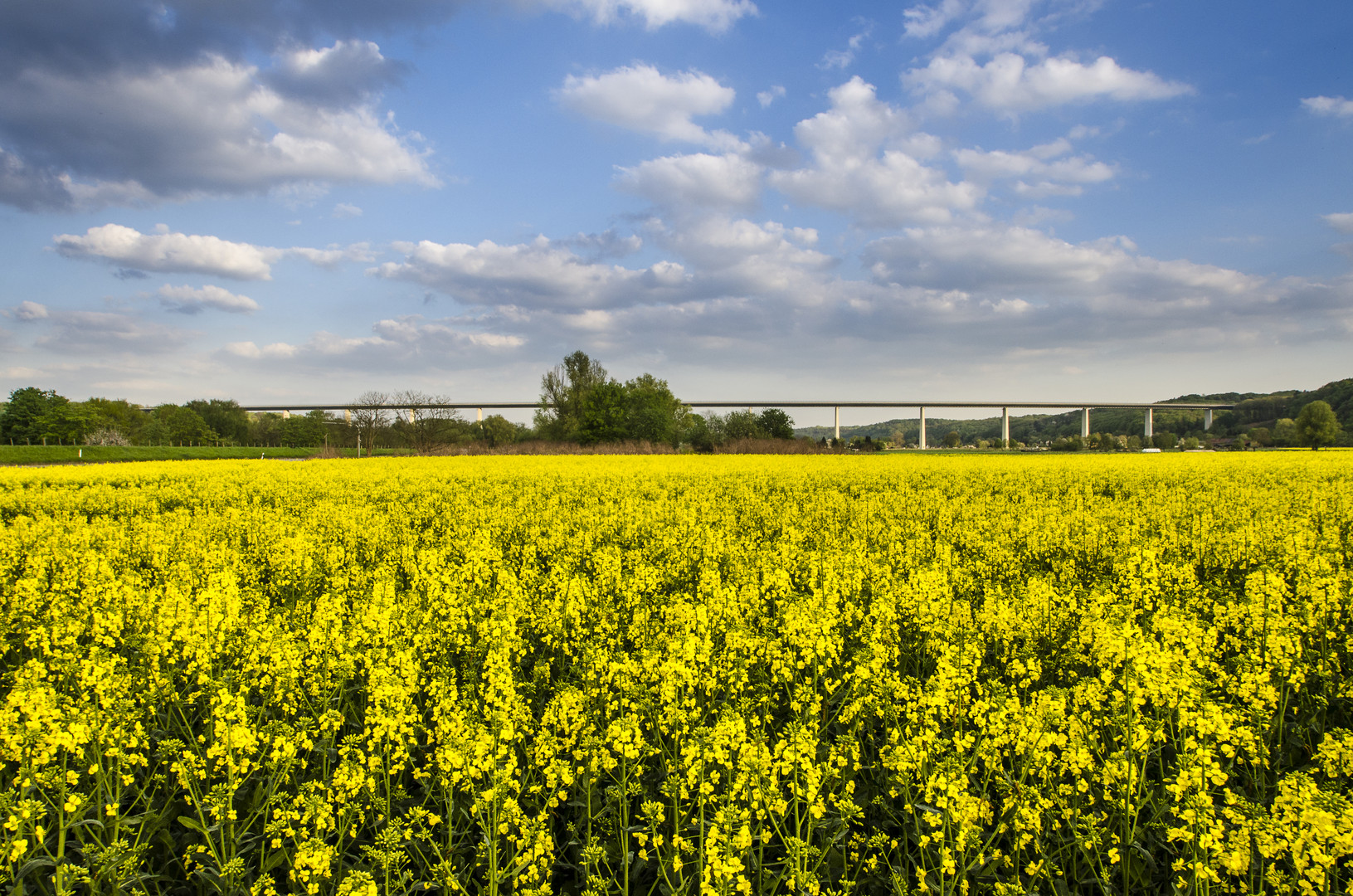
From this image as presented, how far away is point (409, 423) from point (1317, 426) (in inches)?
3462

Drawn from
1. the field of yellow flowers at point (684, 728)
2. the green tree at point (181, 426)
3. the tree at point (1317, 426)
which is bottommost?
the field of yellow flowers at point (684, 728)

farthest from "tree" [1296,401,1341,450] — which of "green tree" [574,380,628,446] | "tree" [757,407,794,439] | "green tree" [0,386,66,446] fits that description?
"green tree" [0,386,66,446]

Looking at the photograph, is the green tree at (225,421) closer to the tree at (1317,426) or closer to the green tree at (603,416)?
the green tree at (603,416)

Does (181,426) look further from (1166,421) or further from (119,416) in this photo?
(1166,421)

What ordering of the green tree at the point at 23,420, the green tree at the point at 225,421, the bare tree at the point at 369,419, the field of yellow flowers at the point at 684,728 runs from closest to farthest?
1. the field of yellow flowers at the point at 684,728
2. the bare tree at the point at 369,419
3. the green tree at the point at 23,420
4. the green tree at the point at 225,421

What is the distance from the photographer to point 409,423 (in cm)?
6000

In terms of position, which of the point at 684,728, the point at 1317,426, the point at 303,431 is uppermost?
the point at 303,431

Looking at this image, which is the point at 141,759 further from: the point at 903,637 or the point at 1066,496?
the point at 1066,496

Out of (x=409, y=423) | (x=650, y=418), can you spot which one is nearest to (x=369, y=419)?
(x=409, y=423)

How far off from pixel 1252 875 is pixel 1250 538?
7879mm

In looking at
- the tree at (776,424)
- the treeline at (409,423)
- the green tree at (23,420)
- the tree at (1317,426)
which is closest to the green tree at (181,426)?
the treeline at (409,423)

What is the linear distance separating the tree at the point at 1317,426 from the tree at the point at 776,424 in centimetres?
4896

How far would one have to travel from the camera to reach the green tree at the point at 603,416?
223 feet

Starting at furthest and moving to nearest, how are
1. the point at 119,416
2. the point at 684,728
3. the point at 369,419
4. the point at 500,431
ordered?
1. the point at 119,416
2. the point at 500,431
3. the point at 369,419
4. the point at 684,728
